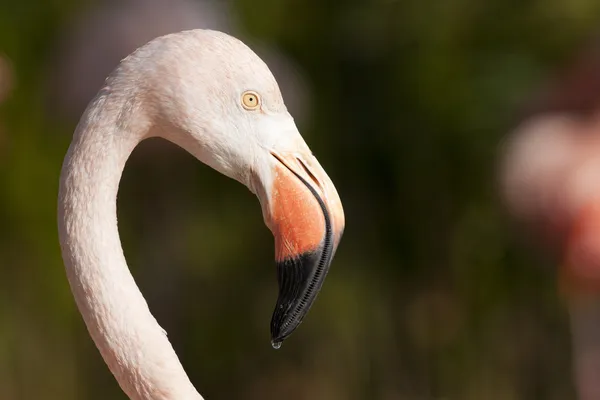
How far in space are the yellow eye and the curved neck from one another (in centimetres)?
11

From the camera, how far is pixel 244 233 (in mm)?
3816

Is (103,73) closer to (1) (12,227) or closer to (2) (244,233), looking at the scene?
(1) (12,227)

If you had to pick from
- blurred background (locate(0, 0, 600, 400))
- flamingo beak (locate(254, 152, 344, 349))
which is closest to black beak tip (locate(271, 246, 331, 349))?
flamingo beak (locate(254, 152, 344, 349))

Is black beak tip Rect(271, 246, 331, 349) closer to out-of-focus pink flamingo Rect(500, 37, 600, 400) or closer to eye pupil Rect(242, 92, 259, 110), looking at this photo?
eye pupil Rect(242, 92, 259, 110)

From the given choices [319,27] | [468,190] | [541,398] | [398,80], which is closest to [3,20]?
[319,27]

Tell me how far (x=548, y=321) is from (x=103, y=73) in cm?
180

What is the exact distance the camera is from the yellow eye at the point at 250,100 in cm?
105

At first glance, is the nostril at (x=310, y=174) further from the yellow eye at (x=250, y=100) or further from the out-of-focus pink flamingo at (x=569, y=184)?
the out-of-focus pink flamingo at (x=569, y=184)

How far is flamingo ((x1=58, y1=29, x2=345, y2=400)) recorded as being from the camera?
104 centimetres

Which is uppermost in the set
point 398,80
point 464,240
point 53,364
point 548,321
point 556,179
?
point 398,80

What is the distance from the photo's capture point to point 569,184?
2990mm

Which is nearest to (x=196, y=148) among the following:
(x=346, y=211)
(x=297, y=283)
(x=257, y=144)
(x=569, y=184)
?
(x=257, y=144)

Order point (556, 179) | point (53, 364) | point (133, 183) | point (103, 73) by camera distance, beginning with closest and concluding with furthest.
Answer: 1. point (556, 179)
2. point (103, 73)
3. point (53, 364)
4. point (133, 183)

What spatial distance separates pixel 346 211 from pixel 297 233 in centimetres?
272
